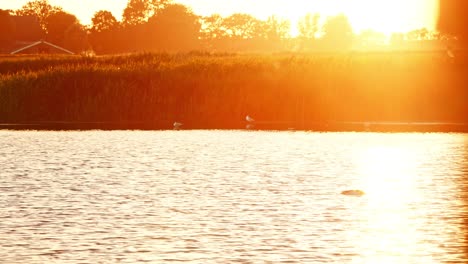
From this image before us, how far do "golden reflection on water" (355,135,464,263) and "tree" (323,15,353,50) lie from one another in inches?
5162

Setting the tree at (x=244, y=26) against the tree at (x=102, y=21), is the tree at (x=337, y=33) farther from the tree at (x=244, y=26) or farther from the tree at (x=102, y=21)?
the tree at (x=102, y=21)

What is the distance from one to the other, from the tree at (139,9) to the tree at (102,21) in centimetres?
887

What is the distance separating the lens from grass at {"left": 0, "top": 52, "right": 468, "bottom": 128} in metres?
47.5

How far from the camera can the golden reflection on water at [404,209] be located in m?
17.7

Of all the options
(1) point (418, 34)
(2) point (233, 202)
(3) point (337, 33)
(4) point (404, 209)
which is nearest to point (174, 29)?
(3) point (337, 33)

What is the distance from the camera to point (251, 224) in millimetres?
19938

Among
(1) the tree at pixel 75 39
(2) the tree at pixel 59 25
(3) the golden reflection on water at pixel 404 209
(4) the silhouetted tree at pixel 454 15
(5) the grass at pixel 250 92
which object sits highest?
(2) the tree at pixel 59 25

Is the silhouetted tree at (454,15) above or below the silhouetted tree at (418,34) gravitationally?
below

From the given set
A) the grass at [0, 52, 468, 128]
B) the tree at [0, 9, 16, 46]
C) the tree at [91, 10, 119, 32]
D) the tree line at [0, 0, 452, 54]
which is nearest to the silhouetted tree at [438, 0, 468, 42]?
the grass at [0, 52, 468, 128]

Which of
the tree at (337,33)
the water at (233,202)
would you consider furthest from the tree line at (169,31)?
the water at (233,202)

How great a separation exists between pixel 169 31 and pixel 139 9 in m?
9.22

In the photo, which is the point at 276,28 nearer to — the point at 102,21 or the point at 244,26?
the point at 244,26

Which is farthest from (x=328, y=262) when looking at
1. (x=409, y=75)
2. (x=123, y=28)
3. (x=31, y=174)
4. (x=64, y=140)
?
(x=123, y=28)

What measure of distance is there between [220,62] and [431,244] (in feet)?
111
